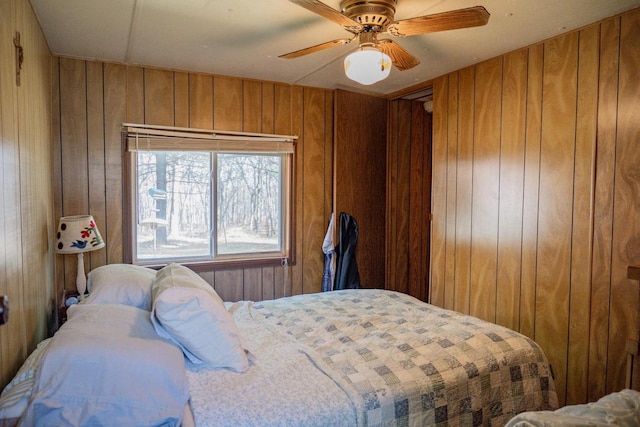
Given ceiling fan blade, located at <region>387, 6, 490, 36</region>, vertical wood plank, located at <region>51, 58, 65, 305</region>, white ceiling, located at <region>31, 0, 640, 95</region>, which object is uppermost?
white ceiling, located at <region>31, 0, 640, 95</region>

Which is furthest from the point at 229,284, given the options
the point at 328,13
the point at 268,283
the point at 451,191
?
the point at 328,13

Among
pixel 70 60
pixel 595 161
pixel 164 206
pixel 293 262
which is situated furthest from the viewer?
pixel 293 262

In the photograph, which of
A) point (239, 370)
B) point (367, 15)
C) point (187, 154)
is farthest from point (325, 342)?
point (187, 154)

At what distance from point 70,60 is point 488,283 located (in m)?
3.56

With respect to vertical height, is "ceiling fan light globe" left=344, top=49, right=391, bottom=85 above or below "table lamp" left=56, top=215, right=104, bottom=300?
above

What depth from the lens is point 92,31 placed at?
8.37 ft

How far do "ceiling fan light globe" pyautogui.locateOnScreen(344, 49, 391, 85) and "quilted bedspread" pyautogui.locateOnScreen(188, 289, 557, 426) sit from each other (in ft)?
4.41

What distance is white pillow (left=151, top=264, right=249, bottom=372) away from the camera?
1.60 metres

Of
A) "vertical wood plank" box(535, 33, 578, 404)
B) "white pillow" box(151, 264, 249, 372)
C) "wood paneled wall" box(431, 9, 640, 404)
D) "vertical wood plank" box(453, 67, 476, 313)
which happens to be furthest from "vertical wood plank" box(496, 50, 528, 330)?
"white pillow" box(151, 264, 249, 372)

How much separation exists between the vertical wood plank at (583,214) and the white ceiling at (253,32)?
0.25 m

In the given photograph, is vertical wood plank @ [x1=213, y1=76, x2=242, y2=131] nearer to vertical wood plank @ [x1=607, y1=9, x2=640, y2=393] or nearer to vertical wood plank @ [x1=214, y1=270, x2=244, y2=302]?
vertical wood plank @ [x1=214, y1=270, x2=244, y2=302]

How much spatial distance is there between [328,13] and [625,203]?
192 cm

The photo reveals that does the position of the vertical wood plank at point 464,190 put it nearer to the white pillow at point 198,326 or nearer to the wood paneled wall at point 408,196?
the wood paneled wall at point 408,196

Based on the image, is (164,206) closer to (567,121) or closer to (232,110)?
(232,110)
